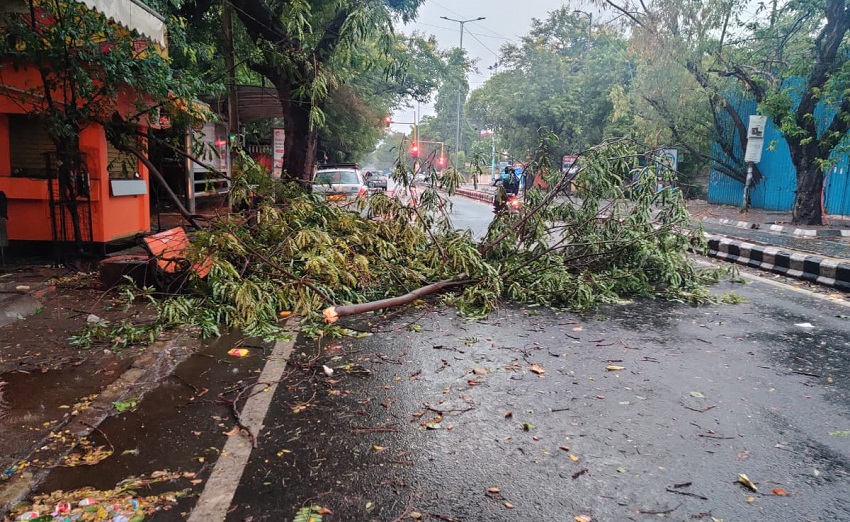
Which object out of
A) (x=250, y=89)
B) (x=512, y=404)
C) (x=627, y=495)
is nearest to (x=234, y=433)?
(x=512, y=404)

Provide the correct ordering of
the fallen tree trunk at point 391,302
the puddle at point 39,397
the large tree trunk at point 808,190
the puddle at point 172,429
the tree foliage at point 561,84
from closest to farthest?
the puddle at point 172,429, the puddle at point 39,397, the fallen tree trunk at point 391,302, the large tree trunk at point 808,190, the tree foliage at point 561,84

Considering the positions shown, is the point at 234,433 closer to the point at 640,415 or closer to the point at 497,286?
the point at 640,415

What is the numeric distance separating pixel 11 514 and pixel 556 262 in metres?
6.57

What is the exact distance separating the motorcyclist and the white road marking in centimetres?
530

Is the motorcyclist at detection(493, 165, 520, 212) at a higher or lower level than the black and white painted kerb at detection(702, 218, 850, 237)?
higher

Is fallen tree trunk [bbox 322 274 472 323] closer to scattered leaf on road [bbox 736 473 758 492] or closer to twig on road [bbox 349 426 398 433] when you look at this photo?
twig on road [bbox 349 426 398 433]

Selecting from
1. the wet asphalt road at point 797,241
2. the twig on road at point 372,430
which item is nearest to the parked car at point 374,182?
the twig on road at point 372,430

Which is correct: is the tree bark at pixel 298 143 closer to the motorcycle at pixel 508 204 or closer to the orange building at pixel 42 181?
the orange building at pixel 42 181

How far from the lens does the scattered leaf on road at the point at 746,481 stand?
9.68ft

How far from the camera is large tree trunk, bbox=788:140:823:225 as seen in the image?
16.1 metres

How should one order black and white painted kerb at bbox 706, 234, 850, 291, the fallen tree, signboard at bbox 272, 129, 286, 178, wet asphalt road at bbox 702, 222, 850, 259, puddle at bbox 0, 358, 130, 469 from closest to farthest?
puddle at bbox 0, 358, 130, 469 → the fallen tree → black and white painted kerb at bbox 706, 234, 850, 291 → wet asphalt road at bbox 702, 222, 850, 259 → signboard at bbox 272, 129, 286, 178

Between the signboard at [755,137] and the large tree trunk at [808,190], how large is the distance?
157cm

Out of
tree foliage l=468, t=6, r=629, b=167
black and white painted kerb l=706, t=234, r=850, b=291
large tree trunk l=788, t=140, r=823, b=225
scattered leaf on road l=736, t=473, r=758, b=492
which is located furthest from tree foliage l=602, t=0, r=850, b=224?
scattered leaf on road l=736, t=473, r=758, b=492

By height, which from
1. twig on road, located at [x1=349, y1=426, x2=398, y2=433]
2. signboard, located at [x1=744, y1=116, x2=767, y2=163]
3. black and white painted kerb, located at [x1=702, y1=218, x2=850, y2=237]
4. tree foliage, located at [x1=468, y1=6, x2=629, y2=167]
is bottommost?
twig on road, located at [x1=349, y1=426, x2=398, y2=433]
